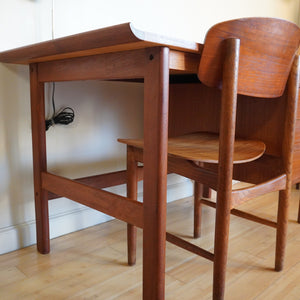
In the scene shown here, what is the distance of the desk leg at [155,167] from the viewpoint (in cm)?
79

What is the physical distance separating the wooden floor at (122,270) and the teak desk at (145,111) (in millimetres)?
133

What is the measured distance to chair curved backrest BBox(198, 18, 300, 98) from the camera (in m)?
0.83

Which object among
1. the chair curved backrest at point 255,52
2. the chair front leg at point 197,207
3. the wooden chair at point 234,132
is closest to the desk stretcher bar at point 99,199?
the wooden chair at point 234,132

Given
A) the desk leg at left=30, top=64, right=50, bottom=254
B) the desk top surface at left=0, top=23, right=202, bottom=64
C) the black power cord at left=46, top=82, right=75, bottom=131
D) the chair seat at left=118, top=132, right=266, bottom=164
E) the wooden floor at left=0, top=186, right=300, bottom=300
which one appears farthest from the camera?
the black power cord at left=46, top=82, right=75, bottom=131

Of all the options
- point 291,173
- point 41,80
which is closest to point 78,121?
point 41,80

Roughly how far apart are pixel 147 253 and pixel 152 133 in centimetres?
33

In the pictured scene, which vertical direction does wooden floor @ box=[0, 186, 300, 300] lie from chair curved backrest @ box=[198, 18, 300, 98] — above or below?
below

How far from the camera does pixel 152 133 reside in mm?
819

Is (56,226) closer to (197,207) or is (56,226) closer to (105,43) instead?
(197,207)

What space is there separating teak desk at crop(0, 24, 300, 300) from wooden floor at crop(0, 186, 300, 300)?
13cm

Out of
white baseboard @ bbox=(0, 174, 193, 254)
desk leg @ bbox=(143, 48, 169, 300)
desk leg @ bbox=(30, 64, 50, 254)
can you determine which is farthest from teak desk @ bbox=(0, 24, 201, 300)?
white baseboard @ bbox=(0, 174, 193, 254)

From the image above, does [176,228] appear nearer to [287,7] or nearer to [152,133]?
[152,133]

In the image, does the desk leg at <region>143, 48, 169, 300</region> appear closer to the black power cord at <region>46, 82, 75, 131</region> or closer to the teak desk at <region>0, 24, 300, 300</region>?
the teak desk at <region>0, 24, 300, 300</region>

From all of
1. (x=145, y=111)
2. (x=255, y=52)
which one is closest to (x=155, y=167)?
(x=145, y=111)
